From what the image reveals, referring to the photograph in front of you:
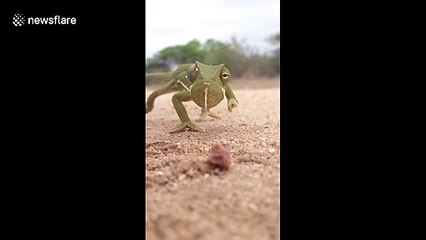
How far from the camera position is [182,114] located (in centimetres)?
192

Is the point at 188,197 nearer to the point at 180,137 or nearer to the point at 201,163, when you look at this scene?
the point at 201,163

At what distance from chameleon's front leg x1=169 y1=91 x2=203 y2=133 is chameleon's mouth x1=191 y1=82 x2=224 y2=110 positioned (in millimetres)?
177

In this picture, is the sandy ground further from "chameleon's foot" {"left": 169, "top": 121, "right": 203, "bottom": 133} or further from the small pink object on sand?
"chameleon's foot" {"left": 169, "top": 121, "right": 203, "bottom": 133}

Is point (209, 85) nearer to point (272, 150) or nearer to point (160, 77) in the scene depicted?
point (272, 150)

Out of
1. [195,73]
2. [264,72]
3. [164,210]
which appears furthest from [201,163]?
[264,72]

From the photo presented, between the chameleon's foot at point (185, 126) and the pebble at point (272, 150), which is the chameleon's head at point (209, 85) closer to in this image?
the chameleon's foot at point (185, 126)

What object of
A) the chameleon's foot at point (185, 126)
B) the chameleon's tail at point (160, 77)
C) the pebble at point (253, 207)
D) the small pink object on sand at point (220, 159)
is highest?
the chameleon's tail at point (160, 77)

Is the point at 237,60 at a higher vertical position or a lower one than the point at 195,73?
higher

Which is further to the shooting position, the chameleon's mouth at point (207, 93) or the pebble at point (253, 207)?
the chameleon's mouth at point (207, 93)

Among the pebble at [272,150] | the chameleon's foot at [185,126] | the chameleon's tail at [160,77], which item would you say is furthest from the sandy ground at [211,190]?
the chameleon's tail at [160,77]

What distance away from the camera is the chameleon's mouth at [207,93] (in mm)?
1656

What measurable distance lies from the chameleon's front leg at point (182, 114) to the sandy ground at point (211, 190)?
0.54 feet
